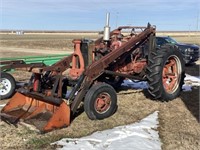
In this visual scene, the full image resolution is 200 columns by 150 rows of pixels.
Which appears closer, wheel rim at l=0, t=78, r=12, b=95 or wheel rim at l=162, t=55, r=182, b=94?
wheel rim at l=0, t=78, r=12, b=95

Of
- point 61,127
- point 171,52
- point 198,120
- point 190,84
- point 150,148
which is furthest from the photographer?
point 190,84

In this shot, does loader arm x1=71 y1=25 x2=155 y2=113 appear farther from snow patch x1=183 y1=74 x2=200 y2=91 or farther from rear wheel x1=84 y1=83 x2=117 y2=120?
snow patch x1=183 y1=74 x2=200 y2=91

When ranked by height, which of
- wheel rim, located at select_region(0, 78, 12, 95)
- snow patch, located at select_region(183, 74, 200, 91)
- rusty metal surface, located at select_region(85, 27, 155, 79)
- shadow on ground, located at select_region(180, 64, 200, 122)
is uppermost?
rusty metal surface, located at select_region(85, 27, 155, 79)

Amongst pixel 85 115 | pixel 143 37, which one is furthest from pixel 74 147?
pixel 143 37

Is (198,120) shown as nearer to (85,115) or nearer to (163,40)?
(85,115)

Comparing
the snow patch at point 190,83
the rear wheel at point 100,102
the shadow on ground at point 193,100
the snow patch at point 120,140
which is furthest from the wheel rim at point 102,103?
the snow patch at point 190,83

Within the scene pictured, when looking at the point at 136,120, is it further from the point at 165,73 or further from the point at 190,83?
the point at 190,83

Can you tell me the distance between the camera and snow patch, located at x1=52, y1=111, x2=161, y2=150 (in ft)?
18.3

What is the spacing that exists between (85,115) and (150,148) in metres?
2.24

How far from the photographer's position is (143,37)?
8906 millimetres

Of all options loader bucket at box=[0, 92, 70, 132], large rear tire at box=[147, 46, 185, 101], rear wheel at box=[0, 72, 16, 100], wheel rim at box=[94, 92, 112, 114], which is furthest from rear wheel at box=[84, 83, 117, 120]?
rear wheel at box=[0, 72, 16, 100]

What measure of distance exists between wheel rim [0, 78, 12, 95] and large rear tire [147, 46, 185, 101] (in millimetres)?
3756

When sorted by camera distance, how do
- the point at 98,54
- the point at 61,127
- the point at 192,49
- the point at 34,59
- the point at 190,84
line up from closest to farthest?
1. the point at 61,127
2. the point at 98,54
3. the point at 190,84
4. the point at 34,59
5. the point at 192,49

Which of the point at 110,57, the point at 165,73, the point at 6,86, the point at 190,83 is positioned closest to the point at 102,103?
the point at 110,57
